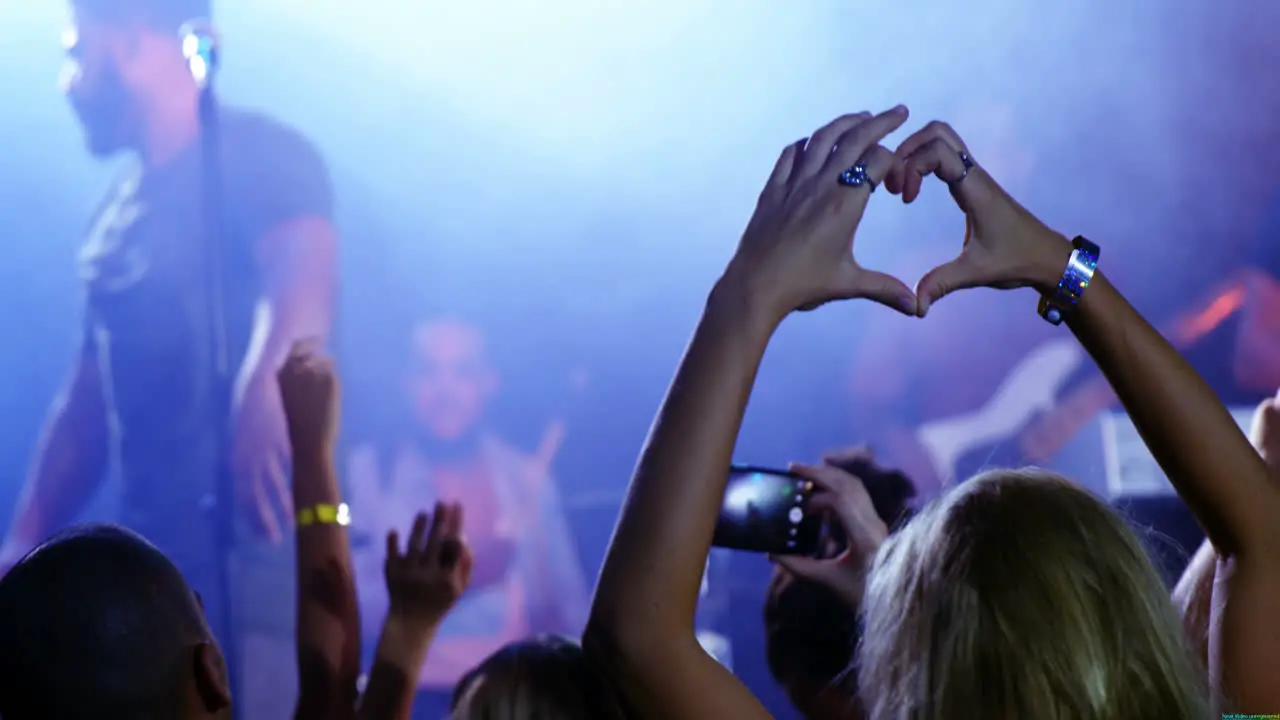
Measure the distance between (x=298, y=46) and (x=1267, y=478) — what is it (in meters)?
2.68

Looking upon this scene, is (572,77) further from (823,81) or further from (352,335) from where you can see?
(352,335)

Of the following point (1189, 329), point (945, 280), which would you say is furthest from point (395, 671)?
point (1189, 329)

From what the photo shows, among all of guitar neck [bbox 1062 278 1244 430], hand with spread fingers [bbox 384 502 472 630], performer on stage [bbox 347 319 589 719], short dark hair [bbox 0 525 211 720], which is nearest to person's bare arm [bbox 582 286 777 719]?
short dark hair [bbox 0 525 211 720]

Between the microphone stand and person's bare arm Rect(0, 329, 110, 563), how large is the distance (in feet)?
0.91

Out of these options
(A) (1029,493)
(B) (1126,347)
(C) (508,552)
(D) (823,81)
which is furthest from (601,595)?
(D) (823,81)

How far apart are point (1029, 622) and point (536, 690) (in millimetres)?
514

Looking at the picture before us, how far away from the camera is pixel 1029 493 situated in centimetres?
77

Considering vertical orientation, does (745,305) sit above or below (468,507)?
above

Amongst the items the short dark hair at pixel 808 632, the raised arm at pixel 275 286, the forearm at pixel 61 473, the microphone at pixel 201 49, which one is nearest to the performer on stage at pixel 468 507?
the raised arm at pixel 275 286

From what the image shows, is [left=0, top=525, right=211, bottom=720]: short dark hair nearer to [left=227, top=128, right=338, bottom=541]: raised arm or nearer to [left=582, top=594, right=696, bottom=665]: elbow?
[left=582, top=594, right=696, bottom=665]: elbow

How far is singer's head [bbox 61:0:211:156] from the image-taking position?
2965 mm

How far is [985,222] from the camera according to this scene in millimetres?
856

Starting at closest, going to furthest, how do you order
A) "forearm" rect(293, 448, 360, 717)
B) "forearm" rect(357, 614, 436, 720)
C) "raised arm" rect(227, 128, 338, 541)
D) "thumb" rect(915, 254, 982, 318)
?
"thumb" rect(915, 254, 982, 318) < "forearm" rect(357, 614, 436, 720) < "forearm" rect(293, 448, 360, 717) < "raised arm" rect(227, 128, 338, 541)

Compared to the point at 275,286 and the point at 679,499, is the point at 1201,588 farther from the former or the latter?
the point at 275,286
